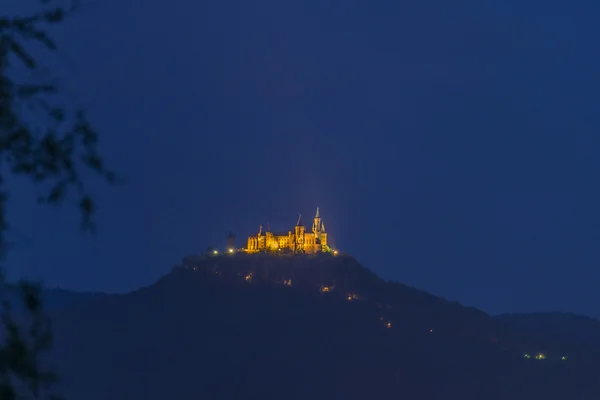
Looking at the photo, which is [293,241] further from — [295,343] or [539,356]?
[539,356]

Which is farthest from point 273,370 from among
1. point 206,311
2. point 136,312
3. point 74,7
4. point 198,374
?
point 74,7

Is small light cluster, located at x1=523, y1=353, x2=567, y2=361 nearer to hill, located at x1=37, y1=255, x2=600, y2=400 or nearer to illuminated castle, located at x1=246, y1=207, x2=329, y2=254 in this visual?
hill, located at x1=37, y1=255, x2=600, y2=400

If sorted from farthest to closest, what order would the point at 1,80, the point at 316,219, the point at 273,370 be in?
the point at 316,219
the point at 273,370
the point at 1,80

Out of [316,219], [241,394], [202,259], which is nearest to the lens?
[241,394]

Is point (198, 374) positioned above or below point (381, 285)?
below

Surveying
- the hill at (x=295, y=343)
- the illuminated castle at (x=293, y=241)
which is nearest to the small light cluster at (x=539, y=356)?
the hill at (x=295, y=343)

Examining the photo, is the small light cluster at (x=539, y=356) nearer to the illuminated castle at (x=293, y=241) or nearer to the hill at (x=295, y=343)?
the hill at (x=295, y=343)

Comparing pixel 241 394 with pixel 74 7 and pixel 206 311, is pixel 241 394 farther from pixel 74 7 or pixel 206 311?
pixel 74 7
